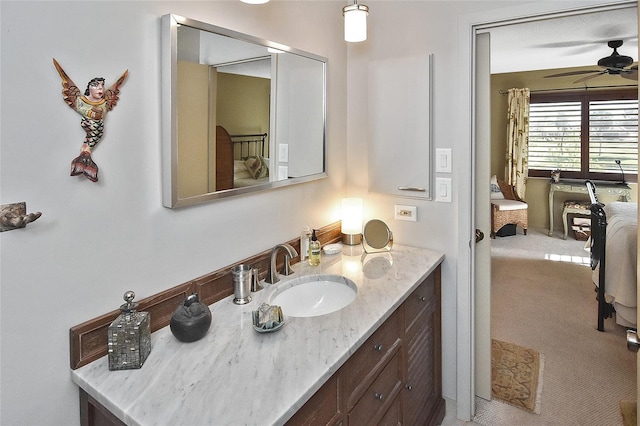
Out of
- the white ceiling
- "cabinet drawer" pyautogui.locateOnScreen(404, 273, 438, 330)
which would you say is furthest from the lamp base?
the white ceiling

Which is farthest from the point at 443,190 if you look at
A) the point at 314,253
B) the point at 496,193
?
the point at 496,193

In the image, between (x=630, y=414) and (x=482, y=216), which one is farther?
(x=482, y=216)

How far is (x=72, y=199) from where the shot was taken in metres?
1.06

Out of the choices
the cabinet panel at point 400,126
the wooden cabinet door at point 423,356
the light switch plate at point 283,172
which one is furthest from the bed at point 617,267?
the light switch plate at point 283,172

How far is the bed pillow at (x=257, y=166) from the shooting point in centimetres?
162

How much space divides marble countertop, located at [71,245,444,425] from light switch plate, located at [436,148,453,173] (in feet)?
2.61

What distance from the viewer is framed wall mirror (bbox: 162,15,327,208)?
4.22 feet

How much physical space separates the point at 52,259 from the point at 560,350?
9.83 ft

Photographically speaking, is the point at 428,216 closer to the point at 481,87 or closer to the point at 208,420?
the point at 481,87

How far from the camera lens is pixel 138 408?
918 millimetres

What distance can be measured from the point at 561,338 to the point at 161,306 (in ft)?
9.28

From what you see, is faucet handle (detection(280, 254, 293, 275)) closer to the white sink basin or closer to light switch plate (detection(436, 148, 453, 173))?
the white sink basin

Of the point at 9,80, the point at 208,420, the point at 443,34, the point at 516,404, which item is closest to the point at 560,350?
the point at 516,404

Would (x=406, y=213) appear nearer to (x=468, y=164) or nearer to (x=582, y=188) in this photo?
(x=468, y=164)
